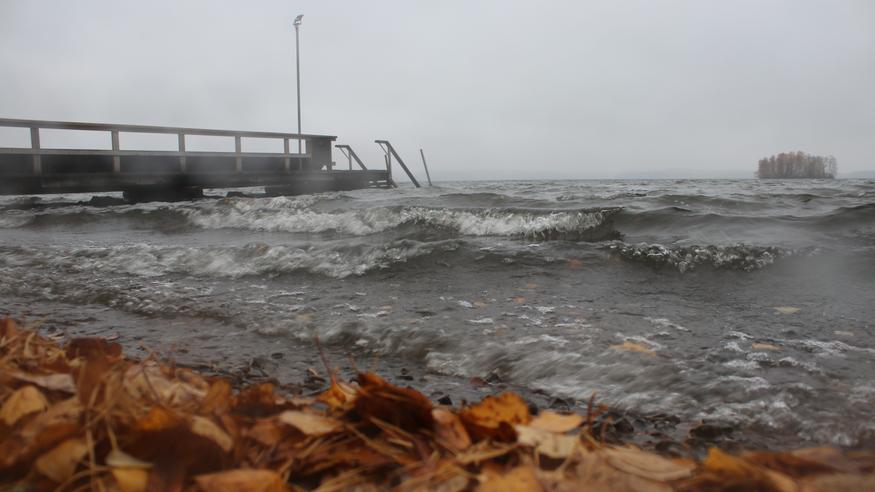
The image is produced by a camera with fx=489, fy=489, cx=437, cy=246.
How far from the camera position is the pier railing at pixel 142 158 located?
459 inches

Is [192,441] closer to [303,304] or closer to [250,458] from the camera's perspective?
[250,458]

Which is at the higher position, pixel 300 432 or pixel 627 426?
pixel 300 432

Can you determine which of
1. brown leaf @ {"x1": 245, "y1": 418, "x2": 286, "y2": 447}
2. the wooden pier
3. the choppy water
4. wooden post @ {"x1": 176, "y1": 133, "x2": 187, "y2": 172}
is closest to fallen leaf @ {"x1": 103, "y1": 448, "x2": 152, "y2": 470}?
brown leaf @ {"x1": 245, "y1": 418, "x2": 286, "y2": 447}

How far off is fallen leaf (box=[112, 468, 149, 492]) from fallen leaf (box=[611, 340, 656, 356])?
1.84 metres

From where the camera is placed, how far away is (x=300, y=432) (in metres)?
0.90

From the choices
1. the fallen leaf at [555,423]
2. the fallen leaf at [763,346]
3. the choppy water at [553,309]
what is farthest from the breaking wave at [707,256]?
the fallen leaf at [555,423]

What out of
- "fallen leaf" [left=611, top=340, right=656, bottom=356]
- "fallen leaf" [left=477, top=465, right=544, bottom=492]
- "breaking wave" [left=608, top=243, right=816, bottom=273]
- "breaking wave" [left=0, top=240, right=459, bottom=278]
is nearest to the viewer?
"fallen leaf" [left=477, top=465, right=544, bottom=492]

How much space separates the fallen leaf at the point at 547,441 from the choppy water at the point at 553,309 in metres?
0.87

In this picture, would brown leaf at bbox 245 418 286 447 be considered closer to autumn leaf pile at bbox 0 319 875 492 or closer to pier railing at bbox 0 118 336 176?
autumn leaf pile at bbox 0 319 875 492

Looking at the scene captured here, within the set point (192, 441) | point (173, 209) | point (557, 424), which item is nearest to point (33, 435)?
point (192, 441)

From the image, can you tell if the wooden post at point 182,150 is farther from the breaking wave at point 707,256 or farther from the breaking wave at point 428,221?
the breaking wave at point 707,256

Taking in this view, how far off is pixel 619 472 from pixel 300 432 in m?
0.55

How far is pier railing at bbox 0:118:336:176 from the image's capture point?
38.2ft


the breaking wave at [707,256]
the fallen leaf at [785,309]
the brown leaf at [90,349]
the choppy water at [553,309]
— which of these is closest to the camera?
the brown leaf at [90,349]
